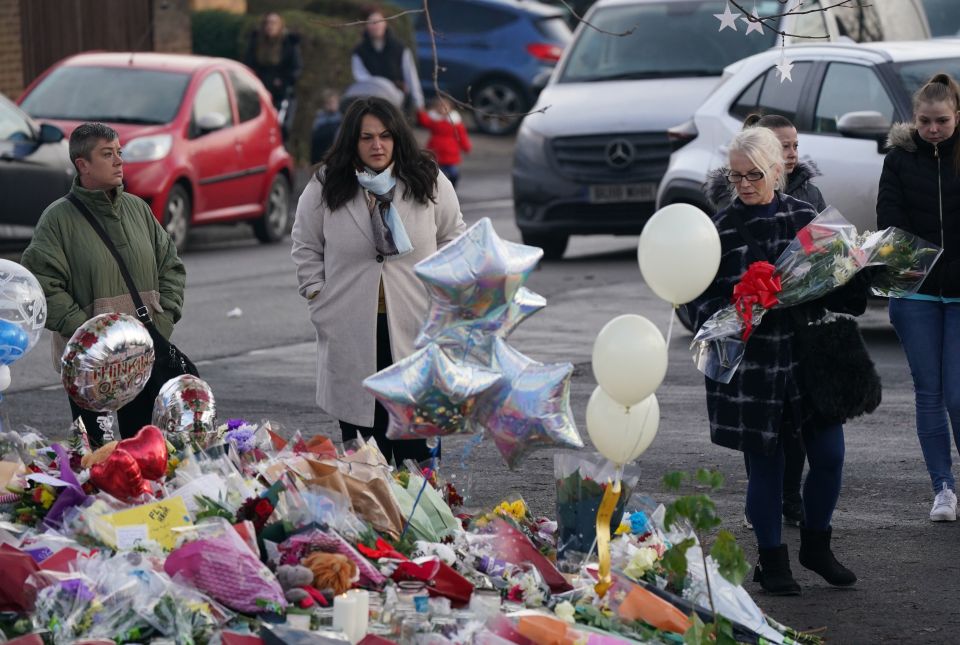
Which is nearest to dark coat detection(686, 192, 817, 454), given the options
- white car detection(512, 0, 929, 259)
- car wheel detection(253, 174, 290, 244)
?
white car detection(512, 0, 929, 259)

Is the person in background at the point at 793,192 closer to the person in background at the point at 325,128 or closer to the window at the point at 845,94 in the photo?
the window at the point at 845,94

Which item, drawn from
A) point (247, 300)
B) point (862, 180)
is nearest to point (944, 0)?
point (862, 180)

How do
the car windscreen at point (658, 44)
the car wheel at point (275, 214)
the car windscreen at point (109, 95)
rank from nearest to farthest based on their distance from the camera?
the car windscreen at point (658, 44) → the car windscreen at point (109, 95) → the car wheel at point (275, 214)

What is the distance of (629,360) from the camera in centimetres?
521

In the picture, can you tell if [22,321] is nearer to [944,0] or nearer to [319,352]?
[319,352]

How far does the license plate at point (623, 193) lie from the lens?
49.4 ft

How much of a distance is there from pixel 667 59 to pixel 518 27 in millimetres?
12676

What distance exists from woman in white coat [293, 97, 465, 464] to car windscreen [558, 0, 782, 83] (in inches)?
354

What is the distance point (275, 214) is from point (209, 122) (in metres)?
2.01

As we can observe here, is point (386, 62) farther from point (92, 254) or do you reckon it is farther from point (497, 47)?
point (92, 254)

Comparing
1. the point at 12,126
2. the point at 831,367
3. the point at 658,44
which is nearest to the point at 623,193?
the point at 658,44

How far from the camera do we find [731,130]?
38.5 ft

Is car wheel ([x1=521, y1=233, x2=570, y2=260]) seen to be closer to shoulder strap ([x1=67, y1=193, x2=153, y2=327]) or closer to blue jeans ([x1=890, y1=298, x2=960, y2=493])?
blue jeans ([x1=890, y1=298, x2=960, y2=493])

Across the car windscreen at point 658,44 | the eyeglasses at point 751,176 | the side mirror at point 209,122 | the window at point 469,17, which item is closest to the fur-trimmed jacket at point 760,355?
the eyeglasses at point 751,176
